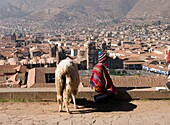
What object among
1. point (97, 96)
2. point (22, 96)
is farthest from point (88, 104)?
point (22, 96)

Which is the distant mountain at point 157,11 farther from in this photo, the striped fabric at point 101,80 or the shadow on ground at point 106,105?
the striped fabric at point 101,80

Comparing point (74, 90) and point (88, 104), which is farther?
point (88, 104)

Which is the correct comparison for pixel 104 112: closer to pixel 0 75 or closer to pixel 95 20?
pixel 0 75

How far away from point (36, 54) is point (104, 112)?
49881mm

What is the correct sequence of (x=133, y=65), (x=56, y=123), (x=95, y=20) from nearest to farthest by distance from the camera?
1. (x=56, y=123)
2. (x=133, y=65)
3. (x=95, y=20)

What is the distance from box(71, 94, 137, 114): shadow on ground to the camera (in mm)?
6060

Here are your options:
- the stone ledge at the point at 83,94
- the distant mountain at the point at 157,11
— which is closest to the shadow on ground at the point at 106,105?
the stone ledge at the point at 83,94

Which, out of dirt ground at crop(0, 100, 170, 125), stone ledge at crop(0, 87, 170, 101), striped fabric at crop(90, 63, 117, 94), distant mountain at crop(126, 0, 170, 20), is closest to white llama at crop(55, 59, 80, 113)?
dirt ground at crop(0, 100, 170, 125)

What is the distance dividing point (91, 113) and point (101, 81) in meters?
0.75

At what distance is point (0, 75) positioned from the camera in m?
27.2

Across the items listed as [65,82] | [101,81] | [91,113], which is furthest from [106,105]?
[65,82]

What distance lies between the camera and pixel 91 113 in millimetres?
5781

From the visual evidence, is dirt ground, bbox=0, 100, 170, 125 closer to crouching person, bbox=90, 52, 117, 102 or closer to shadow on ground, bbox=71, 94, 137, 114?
shadow on ground, bbox=71, 94, 137, 114

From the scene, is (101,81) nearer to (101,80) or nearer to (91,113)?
(101,80)
